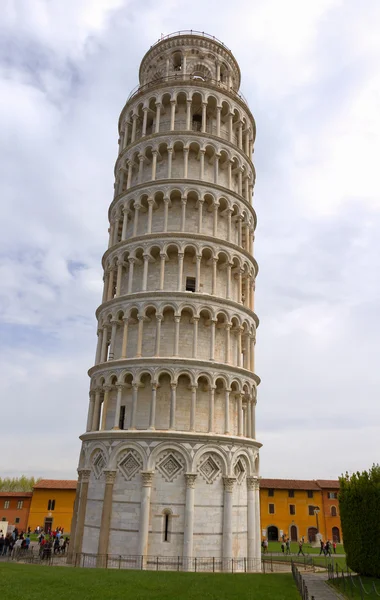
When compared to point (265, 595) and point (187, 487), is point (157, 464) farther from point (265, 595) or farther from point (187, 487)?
point (265, 595)

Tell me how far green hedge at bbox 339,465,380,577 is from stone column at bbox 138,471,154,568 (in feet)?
33.4

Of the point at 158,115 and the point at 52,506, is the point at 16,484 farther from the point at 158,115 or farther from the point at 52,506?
the point at 158,115

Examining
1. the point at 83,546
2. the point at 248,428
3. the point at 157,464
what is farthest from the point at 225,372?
the point at 83,546

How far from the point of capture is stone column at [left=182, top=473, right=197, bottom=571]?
24911mm

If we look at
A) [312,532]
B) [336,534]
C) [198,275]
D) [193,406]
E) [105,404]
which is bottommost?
[336,534]

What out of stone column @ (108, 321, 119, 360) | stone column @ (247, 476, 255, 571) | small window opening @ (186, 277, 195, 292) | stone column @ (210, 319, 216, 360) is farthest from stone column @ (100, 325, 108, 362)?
stone column @ (247, 476, 255, 571)

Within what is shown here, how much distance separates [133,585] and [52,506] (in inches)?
1894

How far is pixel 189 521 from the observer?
83.7ft

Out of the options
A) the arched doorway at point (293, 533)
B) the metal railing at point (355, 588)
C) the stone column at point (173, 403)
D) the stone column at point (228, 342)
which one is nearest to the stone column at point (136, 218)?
the stone column at point (228, 342)

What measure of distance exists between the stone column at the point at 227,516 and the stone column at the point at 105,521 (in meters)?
6.43

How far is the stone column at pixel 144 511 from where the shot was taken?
→ 2500 cm

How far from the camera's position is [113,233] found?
3597cm

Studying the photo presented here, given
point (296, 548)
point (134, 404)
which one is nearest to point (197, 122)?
point (134, 404)

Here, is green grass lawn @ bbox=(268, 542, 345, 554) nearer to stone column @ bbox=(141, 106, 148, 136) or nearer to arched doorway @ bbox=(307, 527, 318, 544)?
arched doorway @ bbox=(307, 527, 318, 544)
